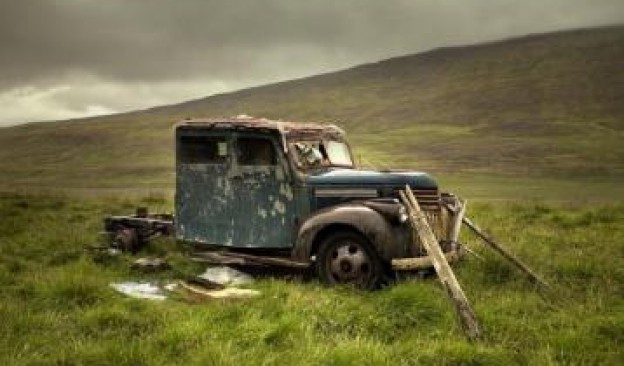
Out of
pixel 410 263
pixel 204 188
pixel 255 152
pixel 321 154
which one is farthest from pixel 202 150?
pixel 410 263

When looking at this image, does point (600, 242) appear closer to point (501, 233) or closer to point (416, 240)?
point (501, 233)

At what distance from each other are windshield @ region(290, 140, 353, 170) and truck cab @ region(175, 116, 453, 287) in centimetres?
2

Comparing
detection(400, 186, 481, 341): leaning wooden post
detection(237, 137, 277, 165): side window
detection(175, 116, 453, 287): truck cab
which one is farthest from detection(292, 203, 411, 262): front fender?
detection(237, 137, 277, 165): side window

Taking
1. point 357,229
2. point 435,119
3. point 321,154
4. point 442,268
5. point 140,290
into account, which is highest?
point 435,119

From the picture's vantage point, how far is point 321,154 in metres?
11.7

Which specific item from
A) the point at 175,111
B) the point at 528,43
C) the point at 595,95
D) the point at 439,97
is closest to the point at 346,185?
the point at 595,95

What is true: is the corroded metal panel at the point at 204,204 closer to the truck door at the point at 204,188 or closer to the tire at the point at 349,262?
the truck door at the point at 204,188

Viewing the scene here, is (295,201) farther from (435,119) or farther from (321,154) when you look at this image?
(435,119)

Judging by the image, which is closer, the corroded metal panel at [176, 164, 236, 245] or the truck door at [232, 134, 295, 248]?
the truck door at [232, 134, 295, 248]

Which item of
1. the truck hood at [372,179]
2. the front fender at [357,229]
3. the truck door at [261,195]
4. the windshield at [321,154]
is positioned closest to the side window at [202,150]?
the truck door at [261,195]

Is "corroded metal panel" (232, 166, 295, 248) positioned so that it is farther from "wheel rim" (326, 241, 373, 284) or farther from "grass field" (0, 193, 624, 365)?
"wheel rim" (326, 241, 373, 284)

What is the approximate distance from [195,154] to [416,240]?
370 centimetres

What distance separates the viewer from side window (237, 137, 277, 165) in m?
11.2

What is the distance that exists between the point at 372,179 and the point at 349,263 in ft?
4.10
